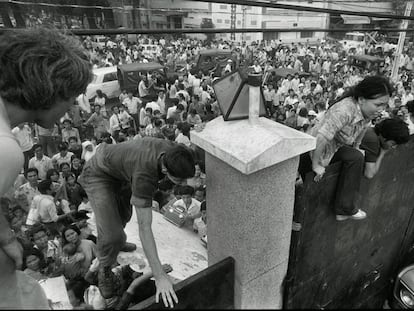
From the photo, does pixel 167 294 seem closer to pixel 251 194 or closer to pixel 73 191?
pixel 251 194

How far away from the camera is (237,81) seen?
2.21 metres

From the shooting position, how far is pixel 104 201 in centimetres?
282

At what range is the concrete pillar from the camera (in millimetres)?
1876

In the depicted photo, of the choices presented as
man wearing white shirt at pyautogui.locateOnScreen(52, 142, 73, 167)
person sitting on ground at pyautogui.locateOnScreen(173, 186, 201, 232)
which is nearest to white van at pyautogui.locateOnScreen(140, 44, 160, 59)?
man wearing white shirt at pyautogui.locateOnScreen(52, 142, 73, 167)

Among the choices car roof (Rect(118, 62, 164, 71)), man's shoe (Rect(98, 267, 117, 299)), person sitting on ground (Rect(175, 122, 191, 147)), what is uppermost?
man's shoe (Rect(98, 267, 117, 299))

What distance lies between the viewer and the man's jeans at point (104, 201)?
282cm

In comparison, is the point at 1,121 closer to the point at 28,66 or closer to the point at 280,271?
the point at 28,66

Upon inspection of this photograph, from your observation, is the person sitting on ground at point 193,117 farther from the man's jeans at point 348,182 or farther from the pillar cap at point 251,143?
the pillar cap at point 251,143

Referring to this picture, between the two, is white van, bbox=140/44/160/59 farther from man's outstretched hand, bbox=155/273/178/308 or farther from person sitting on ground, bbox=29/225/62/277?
man's outstretched hand, bbox=155/273/178/308

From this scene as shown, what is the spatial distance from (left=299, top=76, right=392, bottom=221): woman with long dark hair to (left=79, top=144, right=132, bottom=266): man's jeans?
166cm

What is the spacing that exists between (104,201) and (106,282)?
825 millimetres

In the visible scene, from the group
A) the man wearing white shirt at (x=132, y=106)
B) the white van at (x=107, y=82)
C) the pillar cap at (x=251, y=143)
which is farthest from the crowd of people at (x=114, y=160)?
the white van at (x=107, y=82)

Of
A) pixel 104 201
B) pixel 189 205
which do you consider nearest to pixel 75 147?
pixel 189 205

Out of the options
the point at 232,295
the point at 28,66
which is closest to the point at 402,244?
the point at 232,295
